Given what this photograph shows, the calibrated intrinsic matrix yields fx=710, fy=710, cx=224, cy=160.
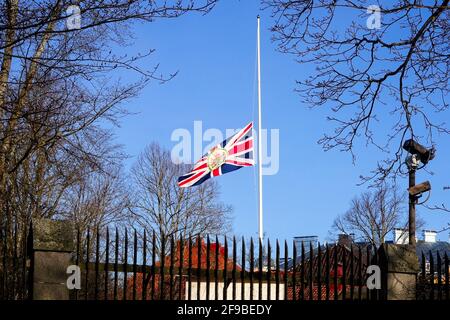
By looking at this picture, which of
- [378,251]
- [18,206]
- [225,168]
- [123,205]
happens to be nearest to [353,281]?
[378,251]

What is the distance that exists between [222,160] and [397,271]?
15.5m

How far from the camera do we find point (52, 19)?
334 inches

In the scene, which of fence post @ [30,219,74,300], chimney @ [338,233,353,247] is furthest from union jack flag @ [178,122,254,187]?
fence post @ [30,219,74,300]

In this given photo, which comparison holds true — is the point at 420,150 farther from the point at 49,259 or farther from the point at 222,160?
the point at 222,160

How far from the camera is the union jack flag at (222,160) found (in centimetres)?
2405

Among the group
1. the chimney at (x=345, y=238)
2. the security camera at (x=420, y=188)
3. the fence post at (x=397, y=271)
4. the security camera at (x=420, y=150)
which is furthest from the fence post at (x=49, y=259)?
the chimney at (x=345, y=238)

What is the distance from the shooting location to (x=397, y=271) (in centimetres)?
884

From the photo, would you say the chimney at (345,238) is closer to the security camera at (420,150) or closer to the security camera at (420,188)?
the security camera at (420,188)

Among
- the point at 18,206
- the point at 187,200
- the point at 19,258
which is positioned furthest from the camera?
the point at 187,200

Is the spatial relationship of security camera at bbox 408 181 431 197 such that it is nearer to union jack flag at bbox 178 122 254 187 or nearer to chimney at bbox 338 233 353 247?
union jack flag at bbox 178 122 254 187

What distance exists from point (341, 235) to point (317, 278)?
3182cm

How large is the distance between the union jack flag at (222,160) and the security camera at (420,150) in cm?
1347

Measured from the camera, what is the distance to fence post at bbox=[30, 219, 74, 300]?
7.96m
